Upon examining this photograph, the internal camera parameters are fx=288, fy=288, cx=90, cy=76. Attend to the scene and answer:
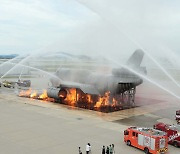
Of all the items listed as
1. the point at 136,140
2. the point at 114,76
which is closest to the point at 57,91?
the point at 114,76

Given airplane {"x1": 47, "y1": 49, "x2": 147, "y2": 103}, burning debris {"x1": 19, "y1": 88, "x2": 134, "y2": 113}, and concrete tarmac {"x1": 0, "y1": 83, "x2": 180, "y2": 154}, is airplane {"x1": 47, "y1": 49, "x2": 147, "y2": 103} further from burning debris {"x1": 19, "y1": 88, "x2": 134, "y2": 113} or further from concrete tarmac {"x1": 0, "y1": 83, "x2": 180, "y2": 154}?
concrete tarmac {"x1": 0, "y1": 83, "x2": 180, "y2": 154}

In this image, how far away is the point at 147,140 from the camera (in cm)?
2419

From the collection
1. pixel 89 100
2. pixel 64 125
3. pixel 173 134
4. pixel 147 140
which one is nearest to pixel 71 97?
pixel 89 100

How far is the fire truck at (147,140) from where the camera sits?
924 inches

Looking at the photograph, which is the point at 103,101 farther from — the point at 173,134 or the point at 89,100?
the point at 173,134

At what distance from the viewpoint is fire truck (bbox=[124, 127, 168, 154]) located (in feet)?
77.0

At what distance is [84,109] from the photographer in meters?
44.3

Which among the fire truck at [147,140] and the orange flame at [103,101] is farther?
the orange flame at [103,101]

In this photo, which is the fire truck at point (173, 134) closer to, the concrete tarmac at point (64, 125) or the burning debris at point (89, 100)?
the concrete tarmac at point (64, 125)

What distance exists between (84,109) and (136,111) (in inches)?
312

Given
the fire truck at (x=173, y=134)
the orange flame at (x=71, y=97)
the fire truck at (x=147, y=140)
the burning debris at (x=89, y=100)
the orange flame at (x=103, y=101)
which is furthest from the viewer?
the orange flame at (x=71, y=97)

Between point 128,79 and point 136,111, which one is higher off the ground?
point 128,79

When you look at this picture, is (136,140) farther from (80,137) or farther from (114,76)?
Result: (114,76)

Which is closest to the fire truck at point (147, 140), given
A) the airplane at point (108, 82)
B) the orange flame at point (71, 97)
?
the airplane at point (108, 82)
